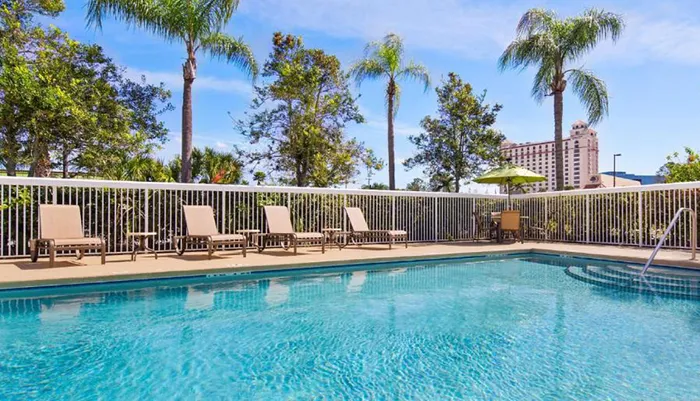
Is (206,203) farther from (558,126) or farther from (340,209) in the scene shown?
(558,126)

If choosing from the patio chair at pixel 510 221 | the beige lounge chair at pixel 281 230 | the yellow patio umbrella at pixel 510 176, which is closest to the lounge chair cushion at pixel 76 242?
the beige lounge chair at pixel 281 230

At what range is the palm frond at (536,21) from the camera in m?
14.1

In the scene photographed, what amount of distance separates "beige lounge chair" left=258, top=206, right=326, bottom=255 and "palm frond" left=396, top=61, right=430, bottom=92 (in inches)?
330

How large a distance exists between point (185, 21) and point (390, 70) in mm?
6798

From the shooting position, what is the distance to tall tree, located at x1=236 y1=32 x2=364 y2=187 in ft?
50.5

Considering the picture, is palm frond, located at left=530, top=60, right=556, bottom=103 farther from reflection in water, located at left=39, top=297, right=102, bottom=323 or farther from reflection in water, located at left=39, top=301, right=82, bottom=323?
reflection in water, located at left=39, top=301, right=82, bottom=323

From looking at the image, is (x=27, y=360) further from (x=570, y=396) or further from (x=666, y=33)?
(x=666, y=33)

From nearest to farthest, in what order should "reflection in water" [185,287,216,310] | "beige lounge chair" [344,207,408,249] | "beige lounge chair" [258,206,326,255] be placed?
"reflection in water" [185,287,216,310] < "beige lounge chair" [258,206,326,255] < "beige lounge chair" [344,207,408,249]

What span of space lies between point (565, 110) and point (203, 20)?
11366 mm

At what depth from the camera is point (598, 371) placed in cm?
307

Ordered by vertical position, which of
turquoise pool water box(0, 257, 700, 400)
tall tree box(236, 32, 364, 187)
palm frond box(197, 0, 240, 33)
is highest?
palm frond box(197, 0, 240, 33)

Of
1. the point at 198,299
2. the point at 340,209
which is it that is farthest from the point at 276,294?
the point at 340,209

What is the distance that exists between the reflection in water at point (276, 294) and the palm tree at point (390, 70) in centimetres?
932

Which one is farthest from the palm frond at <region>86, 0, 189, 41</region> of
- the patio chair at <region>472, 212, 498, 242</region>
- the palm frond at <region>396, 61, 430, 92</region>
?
the patio chair at <region>472, 212, 498, 242</region>
